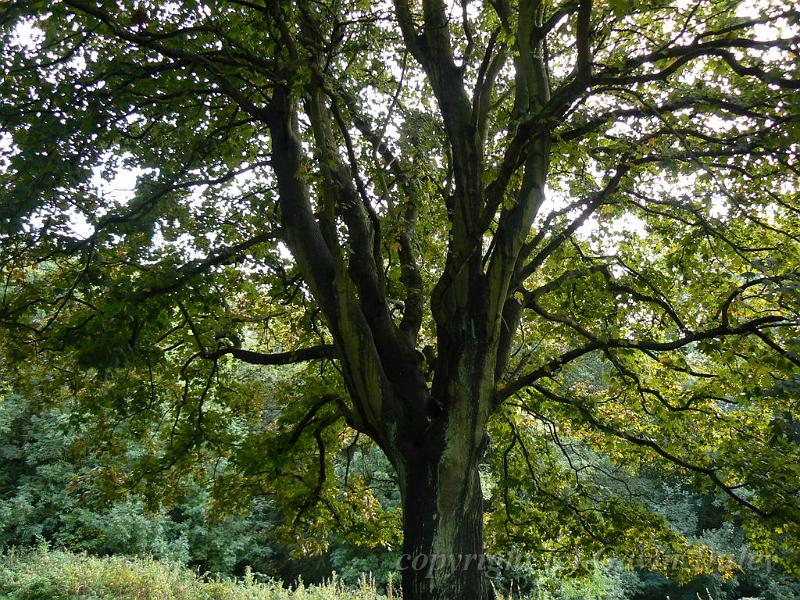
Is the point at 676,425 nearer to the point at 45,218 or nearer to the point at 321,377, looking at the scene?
the point at 321,377

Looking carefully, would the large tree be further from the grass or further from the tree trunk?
the grass

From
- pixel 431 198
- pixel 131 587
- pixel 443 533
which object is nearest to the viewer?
pixel 443 533

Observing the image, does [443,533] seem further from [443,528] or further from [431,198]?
[431,198]

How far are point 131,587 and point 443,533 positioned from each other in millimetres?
10043

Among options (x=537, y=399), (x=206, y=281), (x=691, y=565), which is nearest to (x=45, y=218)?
(x=206, y=281)

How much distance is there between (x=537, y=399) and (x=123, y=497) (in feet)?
16.9

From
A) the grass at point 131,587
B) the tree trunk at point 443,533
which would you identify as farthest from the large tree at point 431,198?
the grass at point 131,587

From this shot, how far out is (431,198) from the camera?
5.68m

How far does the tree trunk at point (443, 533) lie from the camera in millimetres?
3311

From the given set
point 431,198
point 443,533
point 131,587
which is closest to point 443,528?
point 443,533

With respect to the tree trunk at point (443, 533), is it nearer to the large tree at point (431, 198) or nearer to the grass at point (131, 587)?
the large tree at point (431, 198)

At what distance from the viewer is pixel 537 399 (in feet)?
21.7

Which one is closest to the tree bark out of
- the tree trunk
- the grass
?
the tree trunk

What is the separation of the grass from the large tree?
19.4ft
